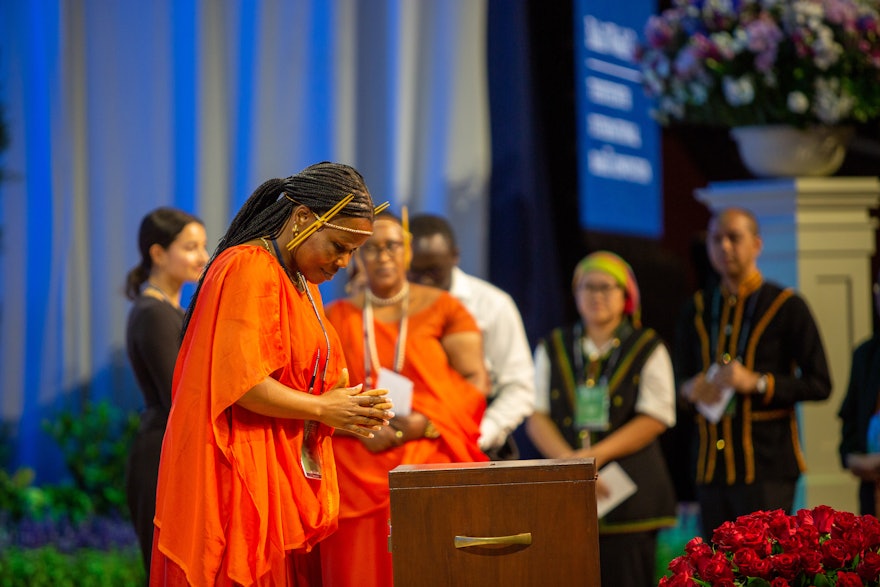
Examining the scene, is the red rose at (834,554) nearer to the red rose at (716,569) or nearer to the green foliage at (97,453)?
the red rose at (716,569)

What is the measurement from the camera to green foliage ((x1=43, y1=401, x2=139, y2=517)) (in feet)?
21.0

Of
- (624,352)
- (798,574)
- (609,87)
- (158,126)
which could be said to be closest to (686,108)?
(609,87)

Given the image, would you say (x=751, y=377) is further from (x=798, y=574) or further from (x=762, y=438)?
(x=798, y=574)

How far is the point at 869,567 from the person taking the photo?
247 cm

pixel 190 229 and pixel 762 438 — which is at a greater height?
pixel 190 229

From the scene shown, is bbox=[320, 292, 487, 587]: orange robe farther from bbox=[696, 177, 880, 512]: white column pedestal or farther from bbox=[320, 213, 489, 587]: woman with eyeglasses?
bbox=[696, 177, 880, 512]: white column pedestal

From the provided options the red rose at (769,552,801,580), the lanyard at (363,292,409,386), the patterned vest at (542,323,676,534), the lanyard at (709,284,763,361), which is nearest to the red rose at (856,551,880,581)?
the red rose at (769,552,801,580)

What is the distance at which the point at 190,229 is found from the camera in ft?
14.0

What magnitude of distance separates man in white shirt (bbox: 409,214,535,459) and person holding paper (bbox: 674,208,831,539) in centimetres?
74

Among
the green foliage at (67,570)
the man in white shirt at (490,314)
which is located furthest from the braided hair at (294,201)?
the green foliage at (67,570)

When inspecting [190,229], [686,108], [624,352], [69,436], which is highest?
[686,108]

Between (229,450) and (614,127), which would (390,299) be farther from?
(614,127)

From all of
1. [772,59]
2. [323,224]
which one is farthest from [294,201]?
[772,59]

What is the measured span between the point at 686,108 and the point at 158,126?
8.93 ft
